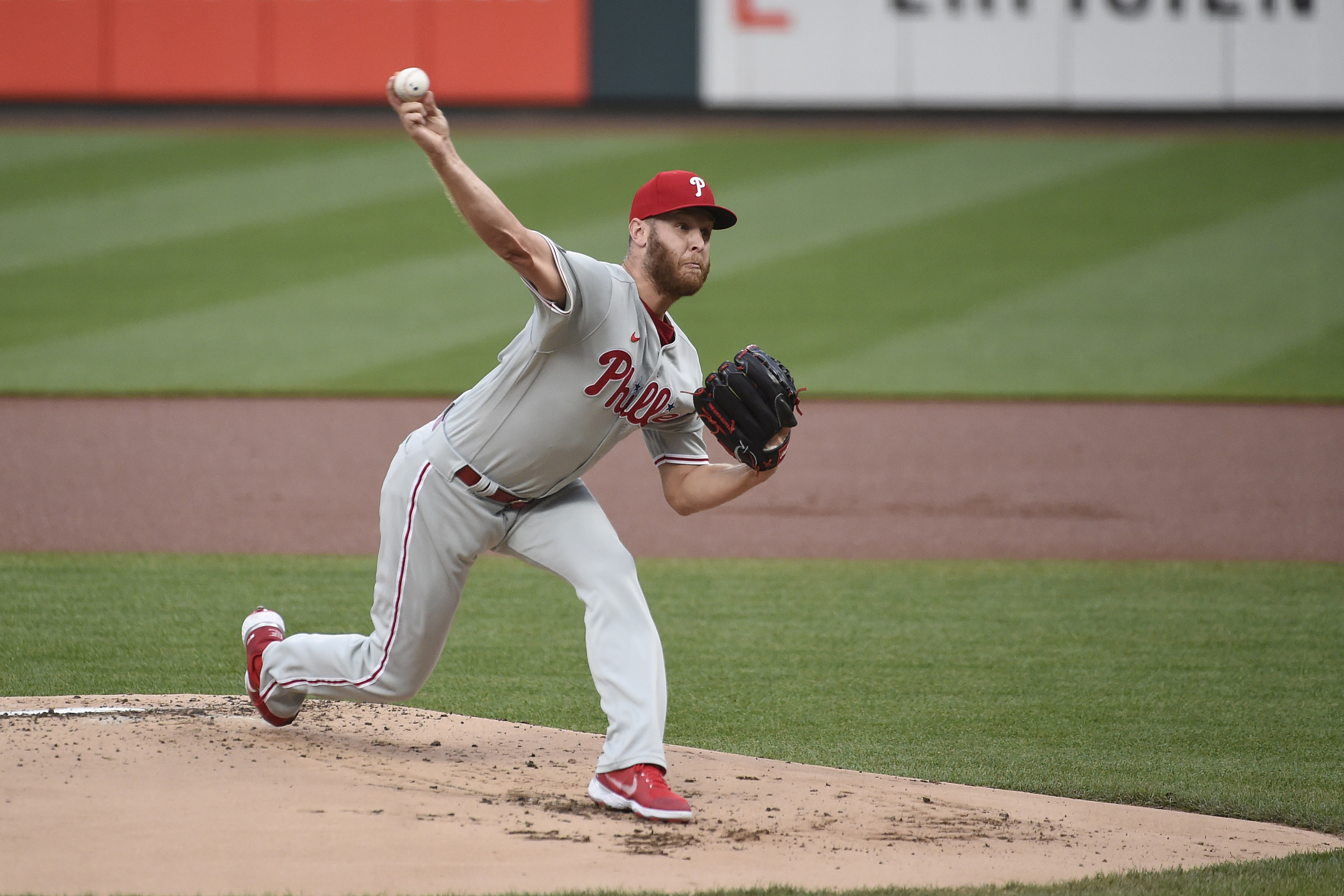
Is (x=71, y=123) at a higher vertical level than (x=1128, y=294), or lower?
higher

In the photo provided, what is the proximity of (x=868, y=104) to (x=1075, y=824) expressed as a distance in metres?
15.6

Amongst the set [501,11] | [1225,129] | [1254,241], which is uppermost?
[501,11]

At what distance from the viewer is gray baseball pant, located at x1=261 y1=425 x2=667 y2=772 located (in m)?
→ 4.02

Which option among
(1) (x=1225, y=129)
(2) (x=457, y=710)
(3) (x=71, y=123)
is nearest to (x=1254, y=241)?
(1) (x=1225, y=129)

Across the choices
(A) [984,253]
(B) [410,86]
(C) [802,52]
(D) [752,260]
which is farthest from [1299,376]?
(B) [410,86]

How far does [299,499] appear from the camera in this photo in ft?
26.9

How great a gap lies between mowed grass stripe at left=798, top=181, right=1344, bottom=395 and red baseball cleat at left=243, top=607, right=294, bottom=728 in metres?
7.19

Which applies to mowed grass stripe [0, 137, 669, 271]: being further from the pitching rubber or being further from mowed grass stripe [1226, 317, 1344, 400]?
the pitching rubber

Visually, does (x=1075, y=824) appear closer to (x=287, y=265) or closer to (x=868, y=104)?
(x=287, y=265)

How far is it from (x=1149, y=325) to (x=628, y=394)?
10.1 metres

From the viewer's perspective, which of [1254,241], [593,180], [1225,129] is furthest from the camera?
[1225,129]

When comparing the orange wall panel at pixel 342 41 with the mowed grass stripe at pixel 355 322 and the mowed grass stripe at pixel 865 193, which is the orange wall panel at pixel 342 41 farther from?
the mowed grass stripe at pixel 865 193

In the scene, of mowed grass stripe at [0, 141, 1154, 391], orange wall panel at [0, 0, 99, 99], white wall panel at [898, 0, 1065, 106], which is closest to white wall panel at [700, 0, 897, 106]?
white wall panel at [898, 0, 1065, 106]

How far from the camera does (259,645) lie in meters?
4.59
